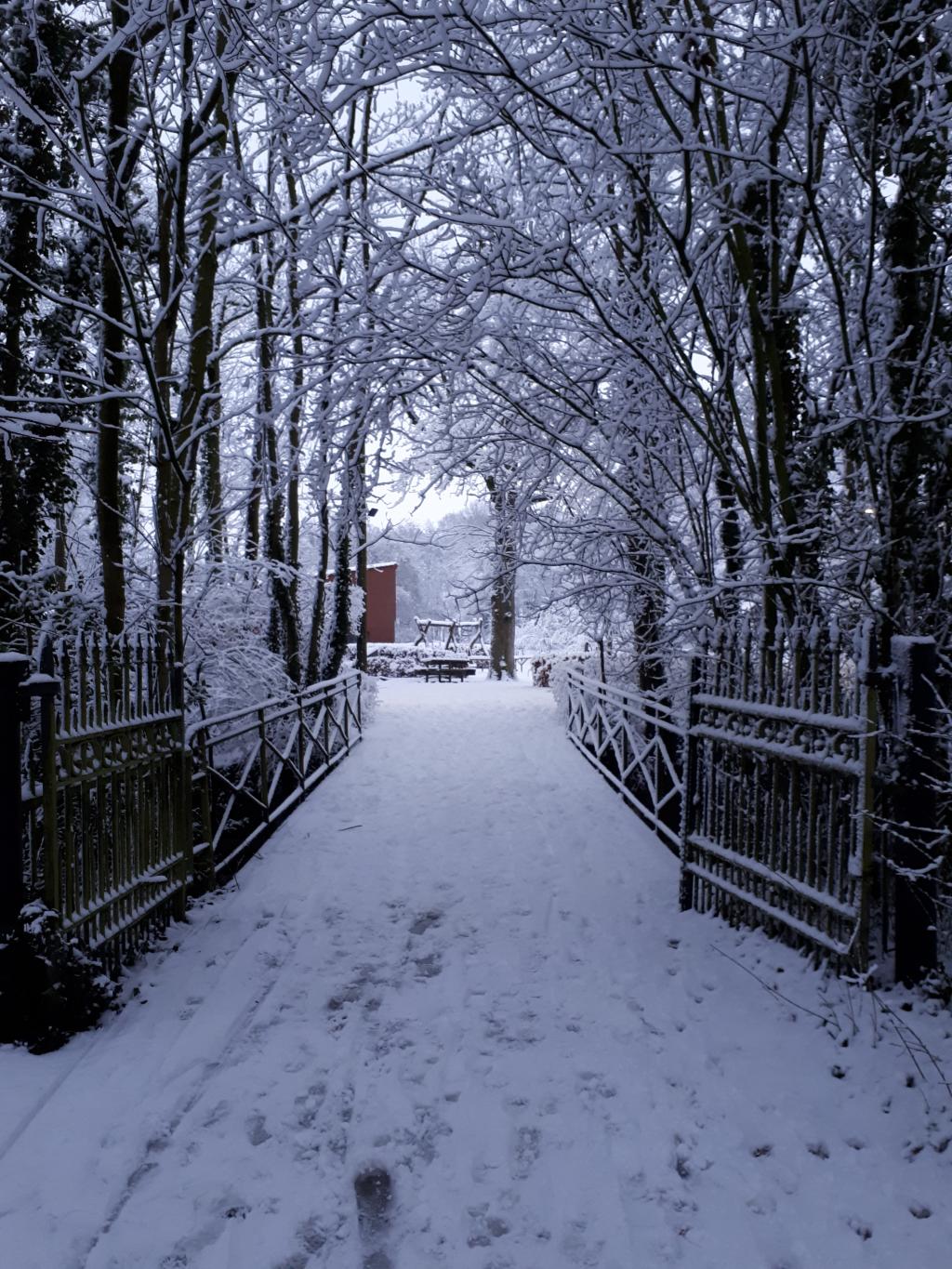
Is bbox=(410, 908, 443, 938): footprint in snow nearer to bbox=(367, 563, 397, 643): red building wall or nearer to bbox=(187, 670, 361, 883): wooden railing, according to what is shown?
bbox=(187, 670, 361, 883): wooden railing

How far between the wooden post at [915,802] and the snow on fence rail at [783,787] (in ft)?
0.50

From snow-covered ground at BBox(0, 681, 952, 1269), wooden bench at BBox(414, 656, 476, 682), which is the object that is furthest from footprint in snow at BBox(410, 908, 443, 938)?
wooden bench at BBox(414, 656, 476, 682)

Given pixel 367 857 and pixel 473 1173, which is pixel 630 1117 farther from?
pixel 367 857

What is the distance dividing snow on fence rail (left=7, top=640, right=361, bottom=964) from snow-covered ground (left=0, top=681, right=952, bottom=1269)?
0.43 meters

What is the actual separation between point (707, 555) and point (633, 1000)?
10.6 feet

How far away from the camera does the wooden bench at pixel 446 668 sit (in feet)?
96.6

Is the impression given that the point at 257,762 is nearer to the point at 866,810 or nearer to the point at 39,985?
the point at 39,985

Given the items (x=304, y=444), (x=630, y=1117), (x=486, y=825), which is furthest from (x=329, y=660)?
(x=630, y=1117)

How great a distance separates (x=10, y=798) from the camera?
3.74 meters

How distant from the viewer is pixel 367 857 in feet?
24.0

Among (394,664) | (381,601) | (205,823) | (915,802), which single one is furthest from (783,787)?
(381,601)

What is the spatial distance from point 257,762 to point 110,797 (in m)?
6.71

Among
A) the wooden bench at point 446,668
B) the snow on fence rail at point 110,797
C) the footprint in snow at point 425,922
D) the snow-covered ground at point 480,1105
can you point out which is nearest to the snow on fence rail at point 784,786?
the snow-covered ground at point 480,1105

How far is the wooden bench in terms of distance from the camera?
29.5 m
